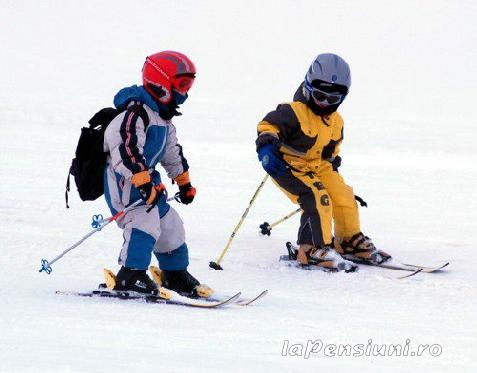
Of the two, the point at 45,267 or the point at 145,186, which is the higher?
the point at 145,186

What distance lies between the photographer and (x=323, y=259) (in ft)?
21.9

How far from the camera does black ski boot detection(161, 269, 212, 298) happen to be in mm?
5707

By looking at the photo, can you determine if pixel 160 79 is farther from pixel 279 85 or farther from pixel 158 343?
pixel 279 85

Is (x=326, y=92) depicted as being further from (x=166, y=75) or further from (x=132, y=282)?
(x=132, y=282)

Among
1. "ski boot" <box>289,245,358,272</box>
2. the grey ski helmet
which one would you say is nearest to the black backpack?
the grey ski helmet

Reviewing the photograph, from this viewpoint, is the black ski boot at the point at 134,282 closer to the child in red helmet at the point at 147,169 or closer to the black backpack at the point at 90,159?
the child in red helmet at the point at 147,169

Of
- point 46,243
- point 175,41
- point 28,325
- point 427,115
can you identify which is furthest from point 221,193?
point 175,41

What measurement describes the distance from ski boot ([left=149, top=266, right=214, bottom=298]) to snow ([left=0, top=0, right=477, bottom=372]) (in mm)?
248

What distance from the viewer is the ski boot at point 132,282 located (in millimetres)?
5430

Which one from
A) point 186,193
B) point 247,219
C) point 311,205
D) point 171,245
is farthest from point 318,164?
point 171,245

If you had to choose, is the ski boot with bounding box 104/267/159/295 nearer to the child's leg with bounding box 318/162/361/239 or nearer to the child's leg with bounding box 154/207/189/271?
the child's leg with bounding box 154/207/189/271

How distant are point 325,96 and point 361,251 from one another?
1220 millimetres

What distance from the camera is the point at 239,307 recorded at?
5.31 meters

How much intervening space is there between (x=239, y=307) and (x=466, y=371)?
5.62 feet
